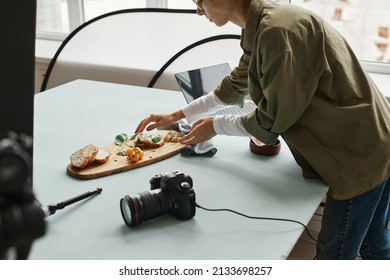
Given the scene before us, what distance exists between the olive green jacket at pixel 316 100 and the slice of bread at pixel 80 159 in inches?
15.2

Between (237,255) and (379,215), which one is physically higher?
(237,255)

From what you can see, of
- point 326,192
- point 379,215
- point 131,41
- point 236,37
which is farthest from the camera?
point 131,41

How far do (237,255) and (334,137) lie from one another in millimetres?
371

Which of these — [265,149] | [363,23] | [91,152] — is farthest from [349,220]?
[363,23]

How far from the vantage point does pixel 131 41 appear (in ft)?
6.70

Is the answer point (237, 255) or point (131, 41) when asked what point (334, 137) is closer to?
point (237, 255)

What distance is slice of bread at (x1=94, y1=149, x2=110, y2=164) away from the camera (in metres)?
1.07

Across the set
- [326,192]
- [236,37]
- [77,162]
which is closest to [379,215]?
[326,192]

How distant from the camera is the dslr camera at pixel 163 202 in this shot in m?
0.82

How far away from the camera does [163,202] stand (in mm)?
844

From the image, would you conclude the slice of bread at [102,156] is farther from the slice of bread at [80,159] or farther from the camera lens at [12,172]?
the camera lens at [12,172]

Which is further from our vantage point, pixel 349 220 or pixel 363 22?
pixel 363 22

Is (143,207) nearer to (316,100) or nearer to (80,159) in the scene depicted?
(80,159)

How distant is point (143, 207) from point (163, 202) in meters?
0.04
